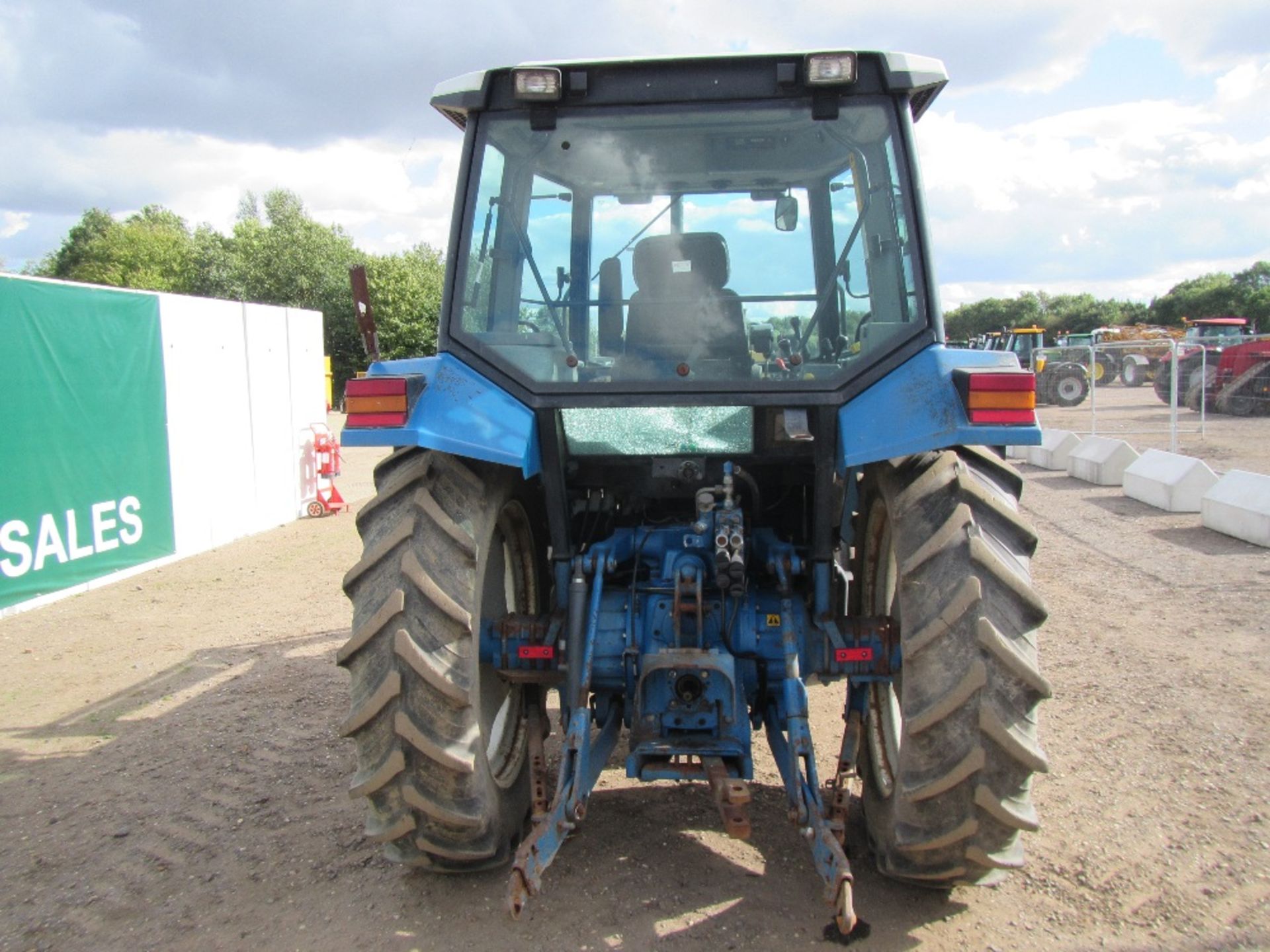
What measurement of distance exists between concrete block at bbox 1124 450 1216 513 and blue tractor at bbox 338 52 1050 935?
847 centimetres

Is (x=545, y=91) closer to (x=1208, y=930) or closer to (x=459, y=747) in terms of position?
(x=459, y=747)

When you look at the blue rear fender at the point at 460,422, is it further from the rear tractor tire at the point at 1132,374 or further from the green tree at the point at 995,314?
Result: the green tree at the point at 995,314

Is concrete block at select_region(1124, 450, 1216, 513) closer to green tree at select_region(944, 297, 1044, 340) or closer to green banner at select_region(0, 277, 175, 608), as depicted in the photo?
green banner at select_region(0, 277, 175, 608)

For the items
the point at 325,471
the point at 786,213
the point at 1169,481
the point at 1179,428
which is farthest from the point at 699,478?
the point at 1179,428

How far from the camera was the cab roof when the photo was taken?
329cm

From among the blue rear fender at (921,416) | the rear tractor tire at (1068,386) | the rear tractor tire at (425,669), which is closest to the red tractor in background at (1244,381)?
the rear tractor tire at (1068,386)

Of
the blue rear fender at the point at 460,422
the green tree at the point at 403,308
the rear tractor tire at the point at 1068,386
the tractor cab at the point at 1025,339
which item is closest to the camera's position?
the blue rear fender at the point at 460,422

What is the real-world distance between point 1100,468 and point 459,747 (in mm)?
12359

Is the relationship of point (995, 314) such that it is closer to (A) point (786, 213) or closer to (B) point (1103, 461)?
(B) point (1103, 461)

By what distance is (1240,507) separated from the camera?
9.09 m

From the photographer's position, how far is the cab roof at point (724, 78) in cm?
329

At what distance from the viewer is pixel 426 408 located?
315 centimetres

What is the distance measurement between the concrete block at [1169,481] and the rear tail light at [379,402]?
9.76 metres

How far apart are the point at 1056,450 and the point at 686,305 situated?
525 inches
